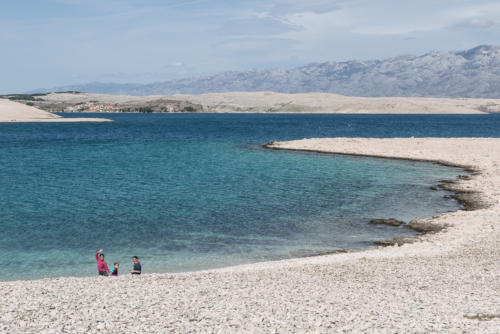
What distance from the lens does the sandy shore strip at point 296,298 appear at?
41.7 ft

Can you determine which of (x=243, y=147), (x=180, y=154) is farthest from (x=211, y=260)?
(x=243, y=147)

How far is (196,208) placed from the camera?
33.7 m

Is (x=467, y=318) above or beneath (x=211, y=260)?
above

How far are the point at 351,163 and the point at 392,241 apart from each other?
3252 cm

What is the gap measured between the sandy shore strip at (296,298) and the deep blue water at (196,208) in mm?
4125

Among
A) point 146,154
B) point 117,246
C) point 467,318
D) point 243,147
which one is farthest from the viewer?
point 243,147

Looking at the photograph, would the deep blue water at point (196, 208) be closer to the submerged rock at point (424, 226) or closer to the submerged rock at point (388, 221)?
the submerged rock at point (388, 221)

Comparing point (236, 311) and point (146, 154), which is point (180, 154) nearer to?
point (146, 154)

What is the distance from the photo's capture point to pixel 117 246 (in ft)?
81.9

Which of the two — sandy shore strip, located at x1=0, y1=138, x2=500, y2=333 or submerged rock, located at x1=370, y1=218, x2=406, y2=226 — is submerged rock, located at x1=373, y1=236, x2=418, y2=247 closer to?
sandy shore strip, located at x1=0, y1=138, x2=500, y2=333

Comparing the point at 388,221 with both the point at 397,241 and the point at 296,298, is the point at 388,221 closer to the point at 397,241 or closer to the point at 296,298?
the point at 397,241

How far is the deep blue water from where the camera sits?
2408 centimetres

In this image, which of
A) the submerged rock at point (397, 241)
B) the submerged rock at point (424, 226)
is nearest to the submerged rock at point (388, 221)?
the submerged rock at point (424, 226)

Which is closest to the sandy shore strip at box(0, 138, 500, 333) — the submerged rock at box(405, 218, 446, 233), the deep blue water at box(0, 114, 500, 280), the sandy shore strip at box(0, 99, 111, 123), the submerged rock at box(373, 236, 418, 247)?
the submerged rock at box(373, 236, 418, 247)
